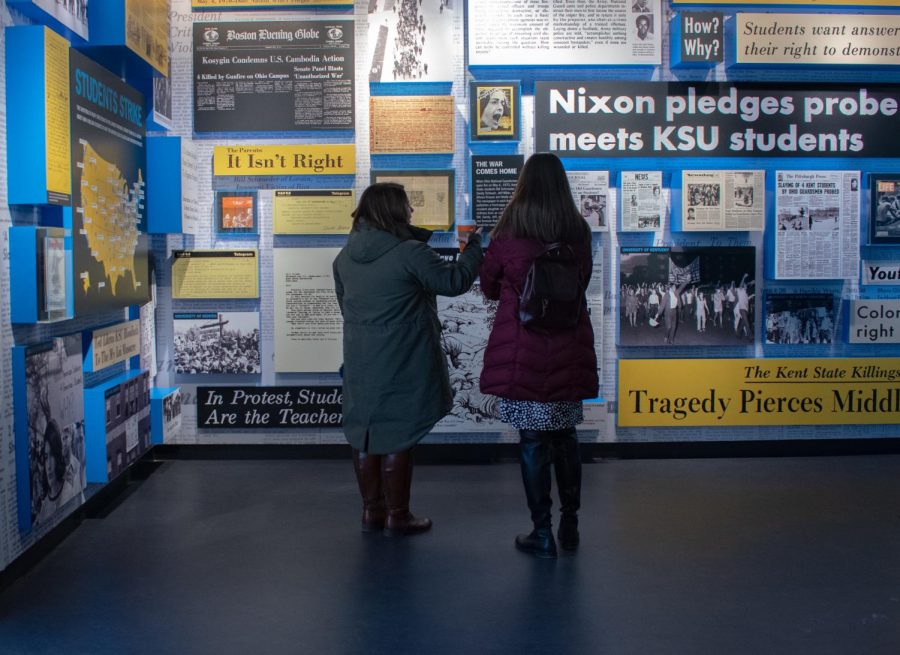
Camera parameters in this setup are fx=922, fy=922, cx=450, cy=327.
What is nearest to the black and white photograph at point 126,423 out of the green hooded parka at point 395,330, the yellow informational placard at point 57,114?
the yellow informational placard at point 57,114

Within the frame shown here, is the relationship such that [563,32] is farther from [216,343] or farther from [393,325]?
[216,343]

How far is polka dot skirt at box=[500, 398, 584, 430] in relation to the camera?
10.8 feet

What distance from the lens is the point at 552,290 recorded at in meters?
3.22

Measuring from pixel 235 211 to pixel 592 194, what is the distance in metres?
1.96

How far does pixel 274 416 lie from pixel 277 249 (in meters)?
0.93

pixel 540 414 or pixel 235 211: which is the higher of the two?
pixel 235 211

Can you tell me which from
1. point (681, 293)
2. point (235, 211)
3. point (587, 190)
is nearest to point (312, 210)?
point (235, 211)

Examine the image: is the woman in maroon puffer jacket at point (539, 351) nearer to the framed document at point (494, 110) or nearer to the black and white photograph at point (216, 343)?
the framed document at point (494, 110)

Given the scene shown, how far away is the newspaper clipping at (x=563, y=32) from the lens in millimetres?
4934

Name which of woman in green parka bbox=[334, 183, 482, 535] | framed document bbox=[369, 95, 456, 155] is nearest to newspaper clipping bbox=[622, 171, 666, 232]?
framed document bbox=[369, 95, 456, 155]

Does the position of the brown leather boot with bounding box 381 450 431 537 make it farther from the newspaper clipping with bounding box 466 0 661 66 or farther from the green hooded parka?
the newspaper clipping with bounding box 466 0 661 66

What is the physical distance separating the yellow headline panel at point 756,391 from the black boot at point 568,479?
169 centimetres

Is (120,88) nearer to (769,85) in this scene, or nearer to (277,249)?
(277,249)

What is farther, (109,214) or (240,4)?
(240,4)
